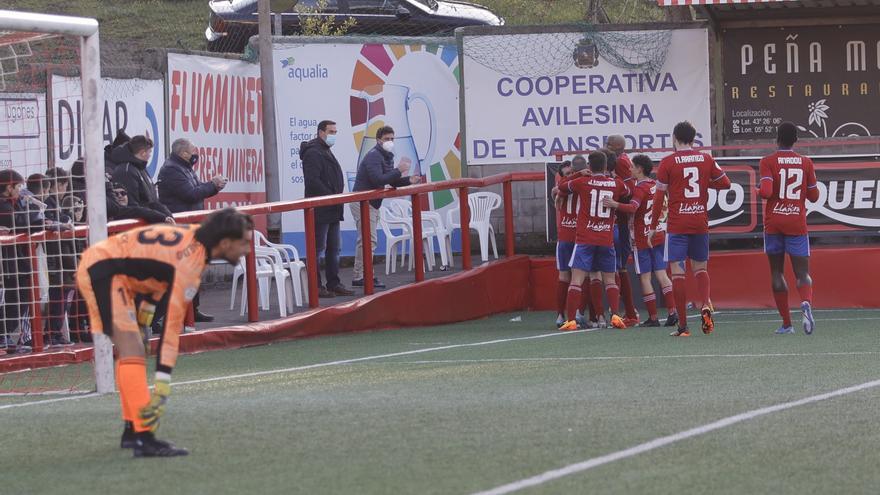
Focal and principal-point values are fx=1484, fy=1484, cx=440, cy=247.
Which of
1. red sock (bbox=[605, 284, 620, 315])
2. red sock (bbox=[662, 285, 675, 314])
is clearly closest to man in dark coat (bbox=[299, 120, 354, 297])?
red sock (bbox=[605, 284, 620, 315])

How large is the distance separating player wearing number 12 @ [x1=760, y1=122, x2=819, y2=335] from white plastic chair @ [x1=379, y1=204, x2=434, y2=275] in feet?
20.2

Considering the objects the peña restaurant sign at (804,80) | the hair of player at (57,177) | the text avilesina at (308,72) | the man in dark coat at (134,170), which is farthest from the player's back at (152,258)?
the peña restaurant sign at (804,80)

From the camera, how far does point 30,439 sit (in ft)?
28.0

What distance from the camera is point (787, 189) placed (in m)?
14.6

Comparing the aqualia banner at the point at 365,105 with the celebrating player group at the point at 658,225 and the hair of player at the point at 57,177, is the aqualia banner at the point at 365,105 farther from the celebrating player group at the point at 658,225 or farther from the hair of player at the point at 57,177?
the hair of player at the point at 57,177

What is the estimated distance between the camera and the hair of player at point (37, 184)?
1379 cm

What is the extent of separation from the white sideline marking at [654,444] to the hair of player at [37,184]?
7.51 meters

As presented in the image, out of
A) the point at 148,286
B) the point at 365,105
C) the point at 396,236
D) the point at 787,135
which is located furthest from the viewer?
the point at 365,105

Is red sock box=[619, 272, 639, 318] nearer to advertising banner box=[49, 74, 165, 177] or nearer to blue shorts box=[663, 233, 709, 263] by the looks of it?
blue shorts box=[663, 233, 709, 263]

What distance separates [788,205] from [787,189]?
0.53 ft

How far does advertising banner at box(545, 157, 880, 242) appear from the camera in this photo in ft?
63.9

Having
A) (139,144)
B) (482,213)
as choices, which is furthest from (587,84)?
(139,144)

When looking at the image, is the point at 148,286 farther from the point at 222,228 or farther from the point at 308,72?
the point at 308,72

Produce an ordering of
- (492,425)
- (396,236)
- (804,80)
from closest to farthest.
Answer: (492,425), (396,236), (804,80)
